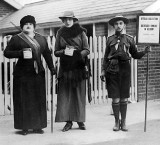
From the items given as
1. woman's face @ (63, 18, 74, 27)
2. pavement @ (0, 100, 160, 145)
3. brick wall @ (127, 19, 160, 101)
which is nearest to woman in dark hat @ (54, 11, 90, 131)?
woman's face @ (63, 18, 74, 27)

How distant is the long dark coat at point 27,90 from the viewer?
723 cm

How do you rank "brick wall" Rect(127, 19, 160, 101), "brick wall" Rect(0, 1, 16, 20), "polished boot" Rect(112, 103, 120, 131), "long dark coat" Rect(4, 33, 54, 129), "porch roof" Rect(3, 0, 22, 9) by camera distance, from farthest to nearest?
"brick wall" Rect(0, 1, 16, 20) → "porch roof" Rect(3, 0, 22, 9) → "brick wall" Rect(127, 19, 160, 101) → "polished boot" Rect(112, 103, 120, 131) → "long dark coat" Rect(4, 33, 54, 129)

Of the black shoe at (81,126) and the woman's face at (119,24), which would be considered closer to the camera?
the woman's face at (119,24)

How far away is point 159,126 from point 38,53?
8.92ft

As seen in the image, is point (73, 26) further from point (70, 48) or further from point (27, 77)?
point (27, 77)

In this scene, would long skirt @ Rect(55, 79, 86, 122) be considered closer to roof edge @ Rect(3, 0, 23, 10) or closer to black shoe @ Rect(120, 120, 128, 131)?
black shoe @ Rect(120, 120, 128, 131)

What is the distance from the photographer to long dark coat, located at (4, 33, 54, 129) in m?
7.23

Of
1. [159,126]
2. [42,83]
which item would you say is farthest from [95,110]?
[42,83]

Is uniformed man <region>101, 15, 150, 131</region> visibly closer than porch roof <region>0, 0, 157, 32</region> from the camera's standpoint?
Yes

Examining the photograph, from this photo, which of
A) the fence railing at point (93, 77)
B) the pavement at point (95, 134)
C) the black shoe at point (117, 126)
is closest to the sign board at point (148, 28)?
the black shoe at point (117, 126)

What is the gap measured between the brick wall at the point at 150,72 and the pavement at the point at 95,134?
2380 millimetres

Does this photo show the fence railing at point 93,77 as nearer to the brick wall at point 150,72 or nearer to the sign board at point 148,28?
the brick wall at point 150,72

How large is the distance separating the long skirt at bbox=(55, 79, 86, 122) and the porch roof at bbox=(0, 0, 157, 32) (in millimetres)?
4265

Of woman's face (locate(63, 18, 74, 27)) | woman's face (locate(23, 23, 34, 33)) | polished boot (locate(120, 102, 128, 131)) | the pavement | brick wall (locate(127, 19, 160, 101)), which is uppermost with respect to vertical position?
woman's face (locate(63, 18, 74, 27))
